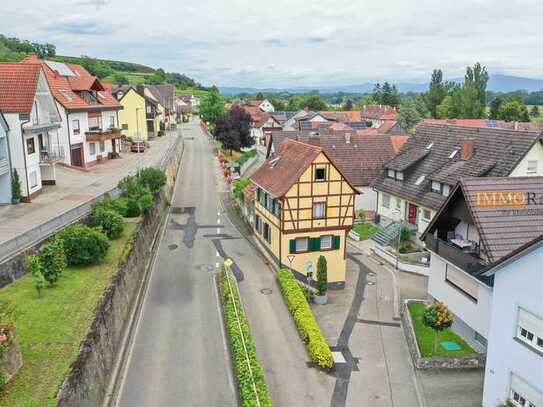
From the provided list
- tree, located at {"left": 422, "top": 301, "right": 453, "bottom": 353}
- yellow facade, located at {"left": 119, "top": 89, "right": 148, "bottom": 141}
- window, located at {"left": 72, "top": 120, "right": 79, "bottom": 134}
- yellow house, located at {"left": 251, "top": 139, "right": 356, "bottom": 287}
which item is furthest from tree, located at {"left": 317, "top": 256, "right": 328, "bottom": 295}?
yellow facade, located at {"left": 119, "top": 89, "right": 148, "bottom": 141}

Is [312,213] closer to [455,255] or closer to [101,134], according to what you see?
[455,255]

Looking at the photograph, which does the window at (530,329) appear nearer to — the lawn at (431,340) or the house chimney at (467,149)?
the lawn at (431,340)

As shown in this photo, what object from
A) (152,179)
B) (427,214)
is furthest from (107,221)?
(427,214)

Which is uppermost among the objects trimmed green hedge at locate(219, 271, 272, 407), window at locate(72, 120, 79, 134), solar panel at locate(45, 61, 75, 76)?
solar panel at locate(45, 61, 75, 76)

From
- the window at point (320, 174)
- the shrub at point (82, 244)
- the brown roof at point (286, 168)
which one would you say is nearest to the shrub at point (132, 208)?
the brown roof at point (286, 168)

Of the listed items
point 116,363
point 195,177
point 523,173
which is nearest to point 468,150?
point 523,173

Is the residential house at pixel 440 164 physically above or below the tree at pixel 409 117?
below

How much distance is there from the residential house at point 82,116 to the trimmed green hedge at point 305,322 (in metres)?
31.0

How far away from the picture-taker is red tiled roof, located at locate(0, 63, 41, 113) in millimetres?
34781

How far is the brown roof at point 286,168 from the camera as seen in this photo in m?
32.0

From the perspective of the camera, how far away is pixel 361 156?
48188 mm

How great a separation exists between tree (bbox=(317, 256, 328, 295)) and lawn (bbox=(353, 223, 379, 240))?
12.6 meters

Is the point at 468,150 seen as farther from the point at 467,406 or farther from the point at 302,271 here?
the point at 467,406

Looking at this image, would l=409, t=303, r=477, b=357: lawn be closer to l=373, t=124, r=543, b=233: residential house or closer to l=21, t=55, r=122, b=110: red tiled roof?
l=373, t=124, r=543, b=233: residential house
